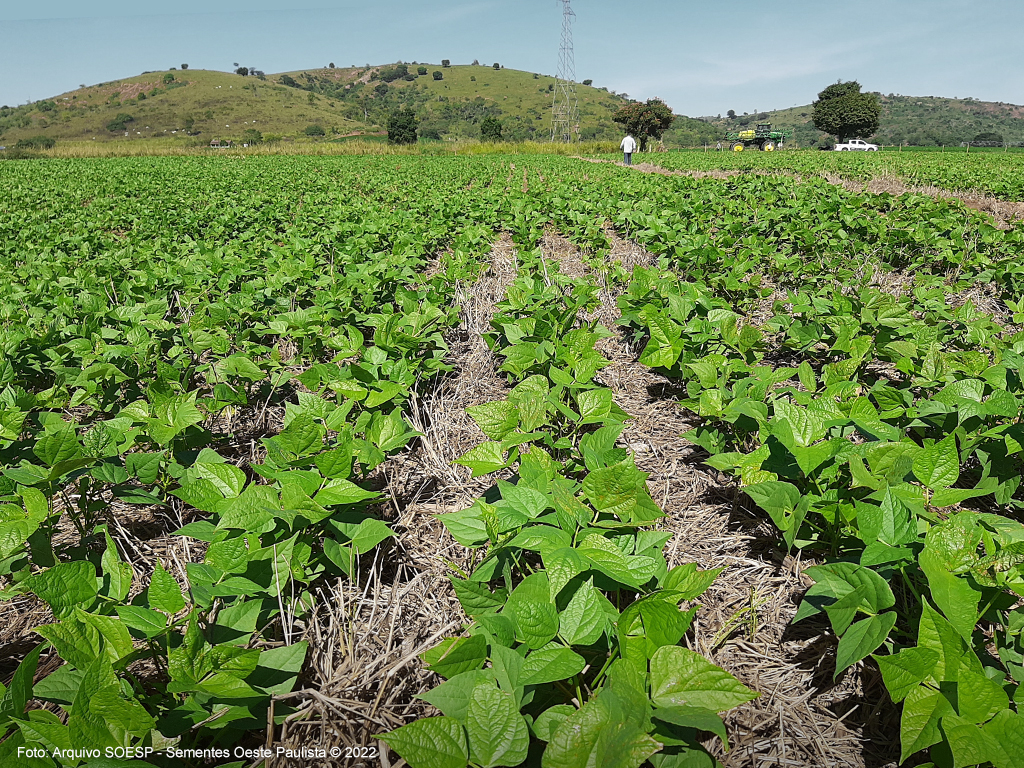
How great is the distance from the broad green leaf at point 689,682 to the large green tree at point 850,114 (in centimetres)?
9518

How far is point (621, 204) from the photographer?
9930 mm

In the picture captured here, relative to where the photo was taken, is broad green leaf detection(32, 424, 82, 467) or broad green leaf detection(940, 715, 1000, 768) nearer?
broad green leaf detection(940, 715, 1000, 768)

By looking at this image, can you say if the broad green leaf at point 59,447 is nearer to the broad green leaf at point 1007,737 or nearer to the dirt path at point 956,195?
the broad green leaf at point 1007,737

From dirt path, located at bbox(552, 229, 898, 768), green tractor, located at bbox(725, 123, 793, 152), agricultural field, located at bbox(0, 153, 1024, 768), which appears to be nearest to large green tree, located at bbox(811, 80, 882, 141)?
green tractor, located at bbox(725, 123, 793, 152)

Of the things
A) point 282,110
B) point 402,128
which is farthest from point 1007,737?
point 282,110

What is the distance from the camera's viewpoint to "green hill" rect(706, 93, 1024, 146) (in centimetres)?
10723

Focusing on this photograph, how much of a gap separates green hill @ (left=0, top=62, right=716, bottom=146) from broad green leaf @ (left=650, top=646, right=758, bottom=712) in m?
91.8

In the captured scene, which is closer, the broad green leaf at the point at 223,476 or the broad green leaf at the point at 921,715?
the broad green leaf at the point at 921,715

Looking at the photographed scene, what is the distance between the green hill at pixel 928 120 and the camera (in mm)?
107231

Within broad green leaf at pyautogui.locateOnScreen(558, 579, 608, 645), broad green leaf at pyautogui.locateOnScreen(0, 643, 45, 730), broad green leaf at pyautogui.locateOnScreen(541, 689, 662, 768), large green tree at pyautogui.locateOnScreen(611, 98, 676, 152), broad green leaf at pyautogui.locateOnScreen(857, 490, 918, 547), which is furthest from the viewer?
large green tree at pyautogui.locateOnScreen(611, 98, 676, 152)

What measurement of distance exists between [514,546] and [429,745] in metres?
0.63

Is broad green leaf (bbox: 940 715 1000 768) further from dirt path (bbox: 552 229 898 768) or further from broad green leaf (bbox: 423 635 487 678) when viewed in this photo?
broad green leaf (bbox: 423 635 487 678)

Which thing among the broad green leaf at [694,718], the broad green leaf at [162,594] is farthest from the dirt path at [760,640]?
the broad green leaf at [162,594]

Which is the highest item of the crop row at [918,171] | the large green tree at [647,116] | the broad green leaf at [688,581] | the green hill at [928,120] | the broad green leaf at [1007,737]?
the green hill at [928,120]
